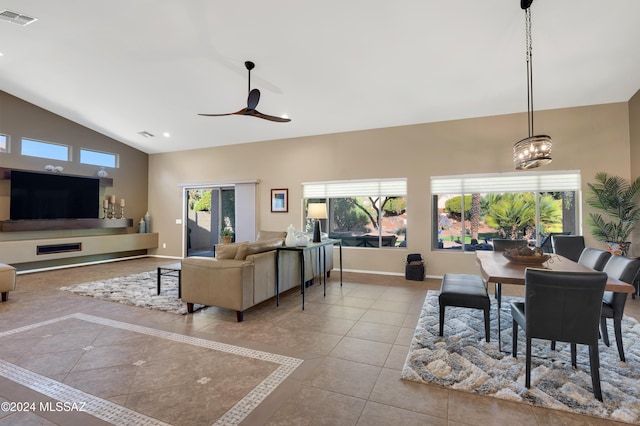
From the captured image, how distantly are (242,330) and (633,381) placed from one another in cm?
338

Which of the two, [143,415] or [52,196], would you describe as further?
[52,196]

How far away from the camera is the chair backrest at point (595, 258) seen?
3164mm

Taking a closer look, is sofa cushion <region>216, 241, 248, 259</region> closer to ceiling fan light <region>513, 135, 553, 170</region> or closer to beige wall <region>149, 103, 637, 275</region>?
ceiling fan light <region>513, 135, 553, 170</region>

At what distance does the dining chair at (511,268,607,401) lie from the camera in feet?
6.97

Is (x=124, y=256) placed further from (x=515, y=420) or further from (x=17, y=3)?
(x=515, y=420)

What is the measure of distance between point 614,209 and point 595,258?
7.78ft

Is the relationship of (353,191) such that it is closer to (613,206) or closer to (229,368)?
(613,206)

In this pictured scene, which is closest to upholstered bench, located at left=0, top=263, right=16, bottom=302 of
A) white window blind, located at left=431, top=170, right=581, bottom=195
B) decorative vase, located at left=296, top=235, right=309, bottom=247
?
decorative vase, located at left=296, top=235, right=309, bottom=247

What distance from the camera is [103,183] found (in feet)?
26.1

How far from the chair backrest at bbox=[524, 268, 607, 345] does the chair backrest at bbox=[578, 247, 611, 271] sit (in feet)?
4.48

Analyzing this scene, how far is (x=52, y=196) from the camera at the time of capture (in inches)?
273

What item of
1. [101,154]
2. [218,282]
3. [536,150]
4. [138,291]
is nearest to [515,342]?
[536,150]

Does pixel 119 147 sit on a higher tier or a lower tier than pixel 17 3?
lower

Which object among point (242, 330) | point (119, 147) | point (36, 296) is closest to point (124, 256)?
point (119, 147)
